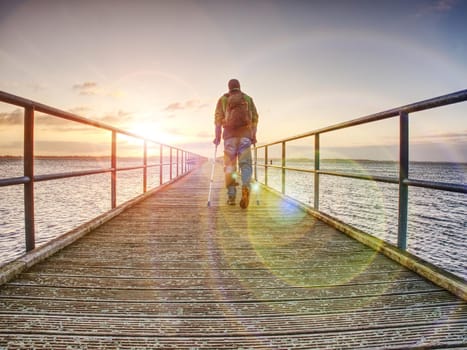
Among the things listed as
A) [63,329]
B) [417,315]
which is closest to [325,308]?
[417,315]

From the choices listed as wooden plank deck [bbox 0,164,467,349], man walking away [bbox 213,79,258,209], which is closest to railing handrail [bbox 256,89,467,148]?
wooden plank deck [bbox 0,164,467,349]

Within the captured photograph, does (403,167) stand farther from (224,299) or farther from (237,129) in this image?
(237,129)

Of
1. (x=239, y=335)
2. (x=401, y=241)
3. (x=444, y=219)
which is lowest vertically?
(x=444, y=219)

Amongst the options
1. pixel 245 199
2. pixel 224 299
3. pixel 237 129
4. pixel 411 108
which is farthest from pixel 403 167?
pixel 237 129

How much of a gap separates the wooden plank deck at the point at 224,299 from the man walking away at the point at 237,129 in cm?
213

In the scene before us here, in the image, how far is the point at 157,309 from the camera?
154 cm

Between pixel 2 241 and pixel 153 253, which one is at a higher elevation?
pixel 153 253

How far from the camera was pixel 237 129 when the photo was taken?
4695 millimetres

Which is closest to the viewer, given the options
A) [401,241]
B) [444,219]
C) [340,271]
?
[340,271]

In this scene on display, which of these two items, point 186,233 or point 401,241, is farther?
point 186,233

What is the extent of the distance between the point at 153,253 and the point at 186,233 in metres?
0.71

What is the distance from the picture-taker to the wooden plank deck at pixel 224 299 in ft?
4.29

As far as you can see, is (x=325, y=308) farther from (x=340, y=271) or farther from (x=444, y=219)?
(x=444, y=219)

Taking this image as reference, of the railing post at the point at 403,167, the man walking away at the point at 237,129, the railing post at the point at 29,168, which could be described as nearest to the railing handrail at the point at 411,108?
the railing post at the point at 403,167
